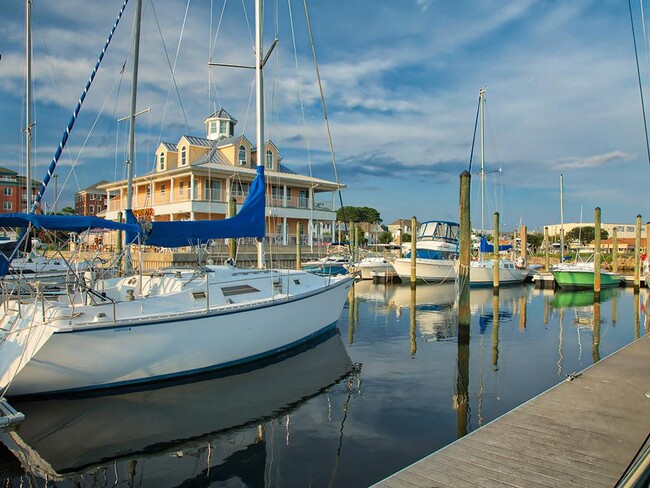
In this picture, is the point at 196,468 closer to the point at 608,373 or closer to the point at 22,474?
the point at 22,474

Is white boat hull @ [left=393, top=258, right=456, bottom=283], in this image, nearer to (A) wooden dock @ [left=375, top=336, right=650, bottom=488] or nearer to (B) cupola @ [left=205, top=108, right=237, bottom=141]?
(B) cupola @ [left=205, top=108, right=237, bottom=141]

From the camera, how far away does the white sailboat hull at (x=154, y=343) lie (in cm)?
863

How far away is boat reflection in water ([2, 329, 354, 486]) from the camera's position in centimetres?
665

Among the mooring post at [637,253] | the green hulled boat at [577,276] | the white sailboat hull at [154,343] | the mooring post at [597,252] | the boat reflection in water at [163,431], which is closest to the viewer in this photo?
the boat reflection in water at [163,431]

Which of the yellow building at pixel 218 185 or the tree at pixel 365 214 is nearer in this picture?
the yellow building at pixel 218 185

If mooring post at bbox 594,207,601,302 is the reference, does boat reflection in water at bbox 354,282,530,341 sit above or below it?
below

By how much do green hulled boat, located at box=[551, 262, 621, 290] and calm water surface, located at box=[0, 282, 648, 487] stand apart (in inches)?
647

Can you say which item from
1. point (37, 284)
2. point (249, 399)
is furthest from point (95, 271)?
point (249, 399)

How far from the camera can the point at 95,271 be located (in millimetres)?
11695

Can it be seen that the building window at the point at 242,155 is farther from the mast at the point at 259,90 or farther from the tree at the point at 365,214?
the tree at the point at 365,214

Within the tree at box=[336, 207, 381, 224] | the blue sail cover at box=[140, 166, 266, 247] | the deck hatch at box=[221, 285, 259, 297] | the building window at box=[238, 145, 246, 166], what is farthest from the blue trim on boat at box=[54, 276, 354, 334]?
the tree at box=[336, 207, 381, 224]

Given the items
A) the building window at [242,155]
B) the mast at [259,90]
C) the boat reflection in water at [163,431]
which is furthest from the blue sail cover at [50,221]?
the building window at [242,155]

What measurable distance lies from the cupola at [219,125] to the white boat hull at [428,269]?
18.6m

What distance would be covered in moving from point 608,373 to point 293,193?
32256 millimetres
